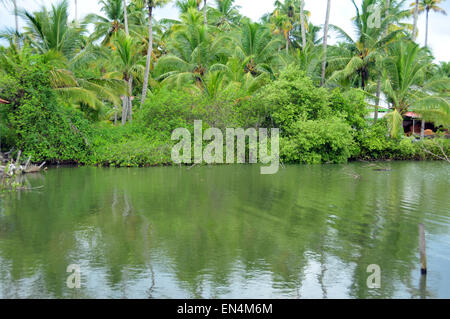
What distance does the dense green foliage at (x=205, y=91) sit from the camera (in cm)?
2058

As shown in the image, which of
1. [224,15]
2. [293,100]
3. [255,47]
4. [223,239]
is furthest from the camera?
[224,15]

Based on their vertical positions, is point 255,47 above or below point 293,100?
above

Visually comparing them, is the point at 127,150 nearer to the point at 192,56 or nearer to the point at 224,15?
the point at 192,56

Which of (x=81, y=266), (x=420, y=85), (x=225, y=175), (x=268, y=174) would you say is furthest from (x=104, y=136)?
(x=420, y=85)

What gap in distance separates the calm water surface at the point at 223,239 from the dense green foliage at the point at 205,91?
6.27 m

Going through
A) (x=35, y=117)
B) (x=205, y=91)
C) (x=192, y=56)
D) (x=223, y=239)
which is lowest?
(x=223, y=239)

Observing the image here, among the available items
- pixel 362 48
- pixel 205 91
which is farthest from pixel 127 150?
pixel 362 48

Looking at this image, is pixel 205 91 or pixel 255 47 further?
pixel 255 47

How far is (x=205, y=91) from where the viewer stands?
2648cm

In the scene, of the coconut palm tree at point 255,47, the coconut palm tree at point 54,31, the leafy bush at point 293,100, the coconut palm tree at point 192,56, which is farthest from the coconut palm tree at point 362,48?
the coconut palm tree at point 54,31

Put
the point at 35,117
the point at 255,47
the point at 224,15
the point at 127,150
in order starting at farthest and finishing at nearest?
the point at 224,15
the point at 255,47
the point at 127,150
the point at 35,117

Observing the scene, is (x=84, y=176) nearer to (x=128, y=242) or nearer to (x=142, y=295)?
(x=128, y=242)

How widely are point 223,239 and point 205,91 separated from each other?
18921mm
